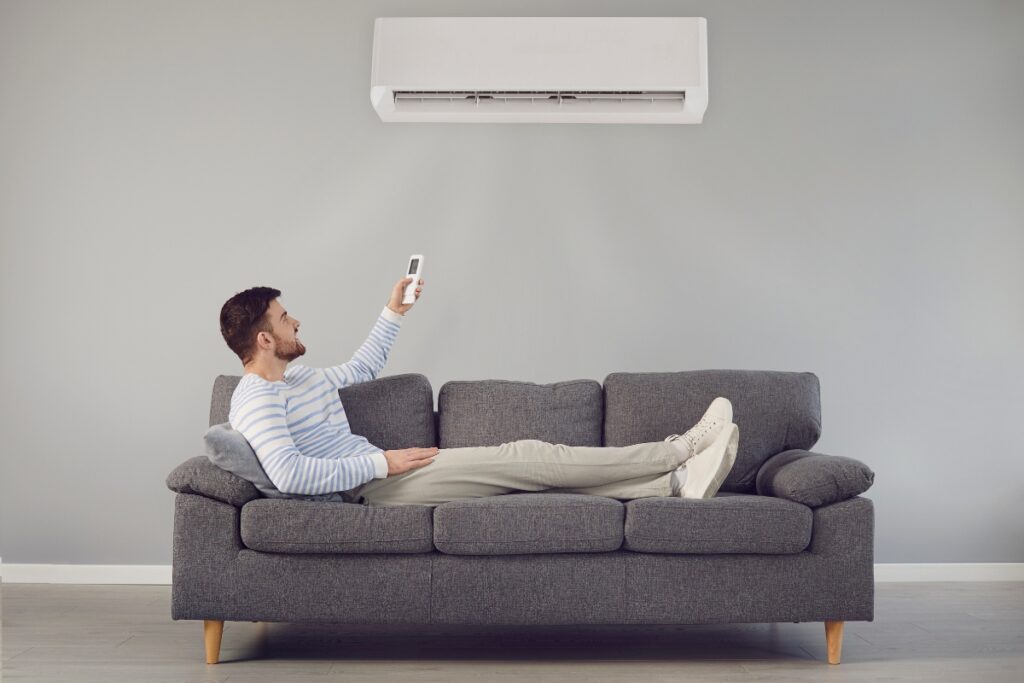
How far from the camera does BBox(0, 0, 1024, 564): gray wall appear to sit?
3.95 metres

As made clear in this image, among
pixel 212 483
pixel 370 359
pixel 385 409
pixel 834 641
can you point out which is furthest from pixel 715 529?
pixel 212 483

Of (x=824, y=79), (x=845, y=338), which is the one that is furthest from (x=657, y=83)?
(x=845, y=338)

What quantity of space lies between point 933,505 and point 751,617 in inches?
66.6

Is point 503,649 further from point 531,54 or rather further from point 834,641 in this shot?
point 531,54

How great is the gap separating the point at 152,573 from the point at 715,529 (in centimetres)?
238

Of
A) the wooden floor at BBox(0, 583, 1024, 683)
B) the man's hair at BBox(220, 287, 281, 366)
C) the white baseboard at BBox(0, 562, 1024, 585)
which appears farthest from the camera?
the white baseboard at BBox(0, 562, 1024, 585)

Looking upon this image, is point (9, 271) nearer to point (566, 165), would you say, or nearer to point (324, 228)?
point (324, 228)

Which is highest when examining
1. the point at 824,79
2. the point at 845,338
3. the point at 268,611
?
the point at 824,79

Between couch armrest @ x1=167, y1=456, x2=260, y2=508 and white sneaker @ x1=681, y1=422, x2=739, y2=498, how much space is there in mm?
1291

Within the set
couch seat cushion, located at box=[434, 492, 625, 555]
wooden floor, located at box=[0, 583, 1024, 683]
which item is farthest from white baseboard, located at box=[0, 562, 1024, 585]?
couch seat cushion, located at box=[434, 492, 625, 555]

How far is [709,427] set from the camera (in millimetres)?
3002

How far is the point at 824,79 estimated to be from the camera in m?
4.04

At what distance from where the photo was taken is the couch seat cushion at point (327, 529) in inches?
104

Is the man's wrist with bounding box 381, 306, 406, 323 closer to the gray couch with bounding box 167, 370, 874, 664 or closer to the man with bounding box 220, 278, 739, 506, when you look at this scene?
the man with bounding box 220, 278, 739, 506
